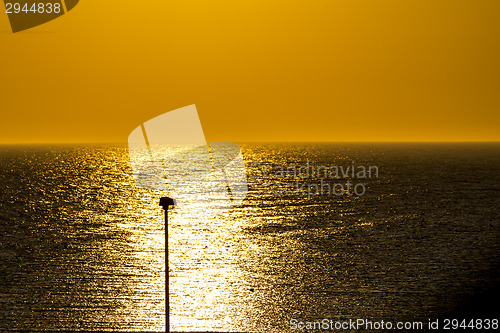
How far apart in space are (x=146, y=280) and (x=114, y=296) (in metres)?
4.96

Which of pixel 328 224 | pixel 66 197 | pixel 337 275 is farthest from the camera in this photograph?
pixel 66 197

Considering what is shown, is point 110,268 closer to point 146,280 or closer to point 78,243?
point 146,280

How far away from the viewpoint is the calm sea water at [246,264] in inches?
1618

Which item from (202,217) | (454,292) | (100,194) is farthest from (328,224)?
(100,194)

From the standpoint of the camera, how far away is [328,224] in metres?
81.8

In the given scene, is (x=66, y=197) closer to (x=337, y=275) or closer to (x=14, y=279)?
(x=14, y=279)

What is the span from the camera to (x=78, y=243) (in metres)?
66.5

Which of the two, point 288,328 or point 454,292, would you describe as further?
point 454,292

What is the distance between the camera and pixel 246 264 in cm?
5506

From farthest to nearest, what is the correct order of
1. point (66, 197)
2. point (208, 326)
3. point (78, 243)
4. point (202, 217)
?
1. point (66, 197)
2. point (202, 217)
3. point (78, 243)
4. point (208, 326)

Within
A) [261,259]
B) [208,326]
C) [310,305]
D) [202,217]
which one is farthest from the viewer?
[202,217]

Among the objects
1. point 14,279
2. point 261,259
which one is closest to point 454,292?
point 261,259

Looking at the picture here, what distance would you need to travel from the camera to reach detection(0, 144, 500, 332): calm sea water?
41.1m

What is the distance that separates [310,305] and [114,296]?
1694 centimetres
